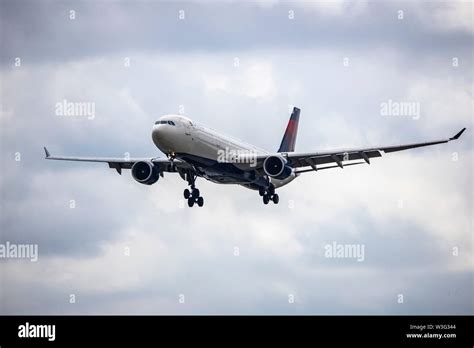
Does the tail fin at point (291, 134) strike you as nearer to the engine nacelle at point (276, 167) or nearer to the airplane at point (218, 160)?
the airplane at point (218, 160)

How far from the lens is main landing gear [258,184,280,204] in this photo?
104450 millimetres

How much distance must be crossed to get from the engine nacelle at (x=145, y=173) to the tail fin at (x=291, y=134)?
1830 centimetres

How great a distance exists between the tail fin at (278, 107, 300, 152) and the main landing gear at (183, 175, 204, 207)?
15.6 meters

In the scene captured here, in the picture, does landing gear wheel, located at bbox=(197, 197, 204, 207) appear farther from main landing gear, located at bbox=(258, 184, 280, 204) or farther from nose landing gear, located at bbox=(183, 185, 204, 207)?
main landing gear, located at bbox=(258, 184, 280, 204)

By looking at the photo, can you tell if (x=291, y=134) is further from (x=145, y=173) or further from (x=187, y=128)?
(x=187, y=128)

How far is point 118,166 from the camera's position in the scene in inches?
4250

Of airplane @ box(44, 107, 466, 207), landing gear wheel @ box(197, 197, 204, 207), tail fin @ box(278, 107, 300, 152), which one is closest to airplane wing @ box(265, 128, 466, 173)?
airplane @ box(44, 107, 466, 207)

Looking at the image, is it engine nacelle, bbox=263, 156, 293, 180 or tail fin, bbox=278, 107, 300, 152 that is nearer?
engine nacelle, bbox=263, 156, 293, 180
